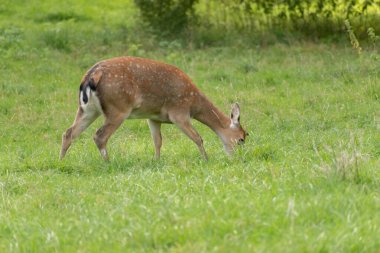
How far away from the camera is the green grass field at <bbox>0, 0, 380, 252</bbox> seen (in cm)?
541

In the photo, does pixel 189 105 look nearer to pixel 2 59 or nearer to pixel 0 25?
pixel 2 59

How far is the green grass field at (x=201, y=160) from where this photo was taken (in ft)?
17.7

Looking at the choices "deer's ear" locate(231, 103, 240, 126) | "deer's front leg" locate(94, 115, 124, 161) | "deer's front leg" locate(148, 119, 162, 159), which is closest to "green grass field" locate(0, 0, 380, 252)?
"deer's front leg" locate(94, 115, 124, 161)

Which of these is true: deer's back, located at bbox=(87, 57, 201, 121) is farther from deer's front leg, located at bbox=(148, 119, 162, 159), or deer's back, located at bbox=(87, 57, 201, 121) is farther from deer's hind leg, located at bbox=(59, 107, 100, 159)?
deer's hind leg, located at bbox=(59, 107, 100, 159)

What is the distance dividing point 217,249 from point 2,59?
1256 centimetres

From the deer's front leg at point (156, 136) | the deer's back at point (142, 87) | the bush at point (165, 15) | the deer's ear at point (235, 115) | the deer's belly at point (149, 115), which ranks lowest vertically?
the bush at point (165, 15)

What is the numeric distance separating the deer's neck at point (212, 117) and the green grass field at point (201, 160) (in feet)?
1.08

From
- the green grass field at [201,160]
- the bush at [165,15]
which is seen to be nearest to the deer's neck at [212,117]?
the green grass field at [201,160]

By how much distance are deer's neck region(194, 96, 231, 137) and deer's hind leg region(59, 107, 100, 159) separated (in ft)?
4.93

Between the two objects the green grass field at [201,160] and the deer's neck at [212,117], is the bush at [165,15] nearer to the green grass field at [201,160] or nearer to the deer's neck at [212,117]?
the green grass field at [201,160]

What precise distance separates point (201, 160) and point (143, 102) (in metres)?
1.49

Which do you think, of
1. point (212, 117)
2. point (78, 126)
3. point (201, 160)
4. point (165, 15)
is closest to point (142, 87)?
point (78, 126)

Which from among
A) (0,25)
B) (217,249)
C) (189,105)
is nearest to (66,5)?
(0,25)

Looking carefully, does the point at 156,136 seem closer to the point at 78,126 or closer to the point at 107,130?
the point at 107,130
